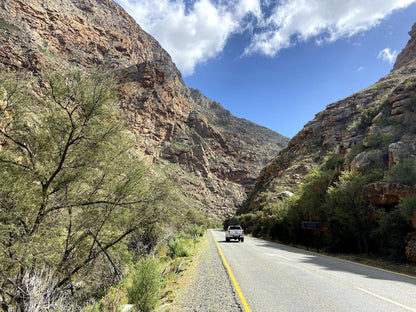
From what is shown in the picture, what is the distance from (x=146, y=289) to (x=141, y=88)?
10611 cm

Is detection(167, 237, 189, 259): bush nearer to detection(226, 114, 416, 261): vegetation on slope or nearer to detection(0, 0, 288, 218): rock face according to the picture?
detection(226, 114, 416, 261): vegetation on slope

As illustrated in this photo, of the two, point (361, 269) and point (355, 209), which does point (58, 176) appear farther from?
point (355, 209)

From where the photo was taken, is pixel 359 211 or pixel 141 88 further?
pixel 141 88

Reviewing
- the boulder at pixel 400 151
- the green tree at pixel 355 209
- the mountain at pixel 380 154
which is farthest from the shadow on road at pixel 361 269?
the boulder at pixel 400 151

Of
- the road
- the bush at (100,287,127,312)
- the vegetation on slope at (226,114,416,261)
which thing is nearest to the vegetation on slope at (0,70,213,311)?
the bush at (100,287,127,312)

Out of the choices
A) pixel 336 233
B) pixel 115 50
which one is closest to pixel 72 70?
pixel 336 233

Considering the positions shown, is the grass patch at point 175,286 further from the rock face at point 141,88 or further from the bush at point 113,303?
the rock face at point 141,88

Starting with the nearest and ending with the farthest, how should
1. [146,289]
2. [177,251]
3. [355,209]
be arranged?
[146,289], [177,251], [355,209]

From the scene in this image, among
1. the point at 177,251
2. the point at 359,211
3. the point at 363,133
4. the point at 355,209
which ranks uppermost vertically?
the point at 363,133

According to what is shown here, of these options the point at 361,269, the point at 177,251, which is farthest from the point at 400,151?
the point at 177,251

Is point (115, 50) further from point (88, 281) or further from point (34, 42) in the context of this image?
point (88, 281)

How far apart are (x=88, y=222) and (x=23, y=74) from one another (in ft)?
17.0

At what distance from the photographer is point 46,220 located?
251 inches

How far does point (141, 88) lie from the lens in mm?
101375
